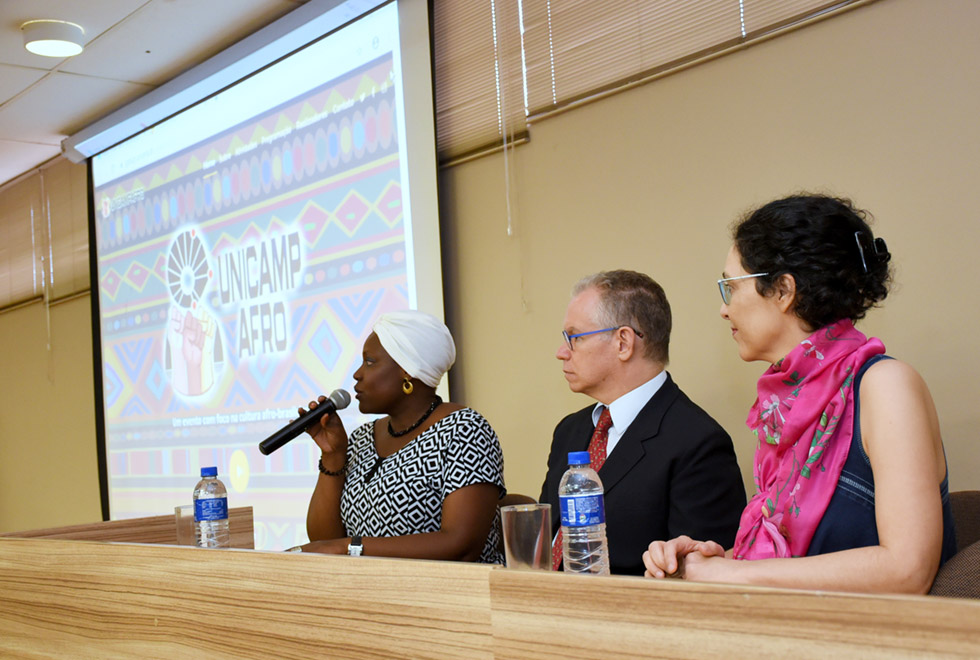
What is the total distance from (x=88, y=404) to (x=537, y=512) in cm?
493

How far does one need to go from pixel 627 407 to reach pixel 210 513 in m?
1.00

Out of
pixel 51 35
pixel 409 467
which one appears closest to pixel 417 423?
pixel 409 467

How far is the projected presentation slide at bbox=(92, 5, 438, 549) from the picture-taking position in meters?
3.48

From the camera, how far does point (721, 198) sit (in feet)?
8.45

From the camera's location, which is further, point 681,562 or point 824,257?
point 824,257

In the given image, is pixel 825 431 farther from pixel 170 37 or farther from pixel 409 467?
pixel 170 37

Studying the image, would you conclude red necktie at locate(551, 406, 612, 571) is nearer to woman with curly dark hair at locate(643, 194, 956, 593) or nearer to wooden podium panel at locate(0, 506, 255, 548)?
woman with curly dark hair at locate(643, 194, 956, 593)

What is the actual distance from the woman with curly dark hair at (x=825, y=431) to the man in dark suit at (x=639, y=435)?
0.27m

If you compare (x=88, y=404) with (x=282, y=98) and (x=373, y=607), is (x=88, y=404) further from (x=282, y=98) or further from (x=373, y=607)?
(x=373, y=607)

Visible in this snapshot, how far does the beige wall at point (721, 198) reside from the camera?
2.10m

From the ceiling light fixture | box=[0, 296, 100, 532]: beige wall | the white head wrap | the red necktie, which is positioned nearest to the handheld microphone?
the white head wrap

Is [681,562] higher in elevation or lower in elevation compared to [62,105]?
lower

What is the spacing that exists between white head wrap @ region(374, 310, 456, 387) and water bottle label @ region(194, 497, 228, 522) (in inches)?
21.9

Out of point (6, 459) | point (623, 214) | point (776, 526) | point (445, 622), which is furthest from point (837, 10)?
point (6, 459)
